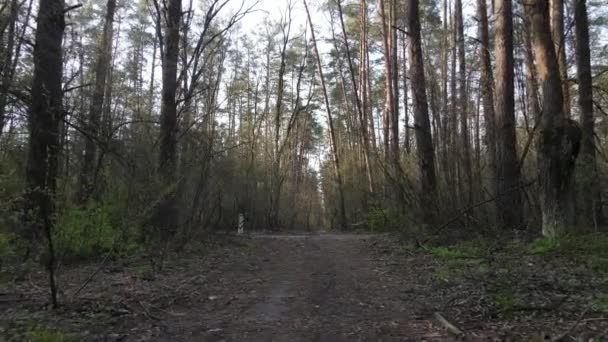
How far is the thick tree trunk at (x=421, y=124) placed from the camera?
10.7 metres

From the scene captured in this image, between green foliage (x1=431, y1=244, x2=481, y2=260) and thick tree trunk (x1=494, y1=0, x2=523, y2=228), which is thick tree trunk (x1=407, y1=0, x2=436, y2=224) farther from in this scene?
green foliage (x1=431, y1=244, x2=481, y2=260)

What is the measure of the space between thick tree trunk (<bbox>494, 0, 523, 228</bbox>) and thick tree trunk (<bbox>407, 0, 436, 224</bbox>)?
1.50 metres

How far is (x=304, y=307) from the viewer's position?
5.22 m

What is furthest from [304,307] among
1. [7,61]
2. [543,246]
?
[7,61]

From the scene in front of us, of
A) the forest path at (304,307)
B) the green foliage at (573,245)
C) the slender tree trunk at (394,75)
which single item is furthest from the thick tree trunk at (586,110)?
the slender tree trunk at (394,75)

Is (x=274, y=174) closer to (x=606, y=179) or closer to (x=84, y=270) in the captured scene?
(x=606, y=179)

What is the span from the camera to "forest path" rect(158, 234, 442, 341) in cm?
420

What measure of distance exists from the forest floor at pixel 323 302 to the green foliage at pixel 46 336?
1 cm

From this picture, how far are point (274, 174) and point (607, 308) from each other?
63.6 ft

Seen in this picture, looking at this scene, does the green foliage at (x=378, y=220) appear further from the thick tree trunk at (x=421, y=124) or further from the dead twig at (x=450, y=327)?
the dead twig at (x=450, y=327)

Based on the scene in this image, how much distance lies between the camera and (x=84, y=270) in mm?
7023

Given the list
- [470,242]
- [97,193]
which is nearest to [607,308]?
[470,242]

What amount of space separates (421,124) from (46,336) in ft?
32.0

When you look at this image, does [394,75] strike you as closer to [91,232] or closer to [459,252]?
[459,252]
